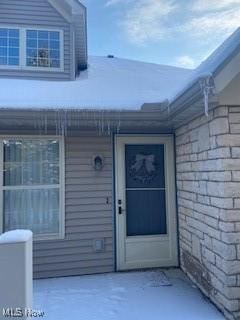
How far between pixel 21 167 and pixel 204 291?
3183mm

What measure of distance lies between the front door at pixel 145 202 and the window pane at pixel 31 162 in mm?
1034

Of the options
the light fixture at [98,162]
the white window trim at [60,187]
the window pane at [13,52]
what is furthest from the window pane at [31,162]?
the window pane at [13,52]

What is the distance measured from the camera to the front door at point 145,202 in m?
5.18

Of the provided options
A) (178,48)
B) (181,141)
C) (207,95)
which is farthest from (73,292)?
(178,48)

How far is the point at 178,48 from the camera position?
32.9 ft

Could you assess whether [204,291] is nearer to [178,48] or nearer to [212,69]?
[212,69]

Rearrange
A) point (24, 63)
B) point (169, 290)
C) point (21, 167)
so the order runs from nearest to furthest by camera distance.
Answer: point (169, 290) < point (21, 167) < point (24, 63)

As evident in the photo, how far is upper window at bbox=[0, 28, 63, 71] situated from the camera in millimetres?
5781

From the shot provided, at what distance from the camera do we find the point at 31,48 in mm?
5871

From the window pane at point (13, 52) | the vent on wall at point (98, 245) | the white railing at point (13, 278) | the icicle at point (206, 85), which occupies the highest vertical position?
the window pane at point (13, 52)

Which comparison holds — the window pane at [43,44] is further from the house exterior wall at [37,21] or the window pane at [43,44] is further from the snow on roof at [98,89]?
the snow on roof at [98,89]

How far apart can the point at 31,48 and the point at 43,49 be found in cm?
22

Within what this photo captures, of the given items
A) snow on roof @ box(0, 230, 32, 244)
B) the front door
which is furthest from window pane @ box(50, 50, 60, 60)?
snow on roof @ box(0, 230, 32, 244)

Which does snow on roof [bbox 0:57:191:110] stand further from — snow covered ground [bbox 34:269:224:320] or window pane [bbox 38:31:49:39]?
snow covered ground [bbox 34:269:224:320]
